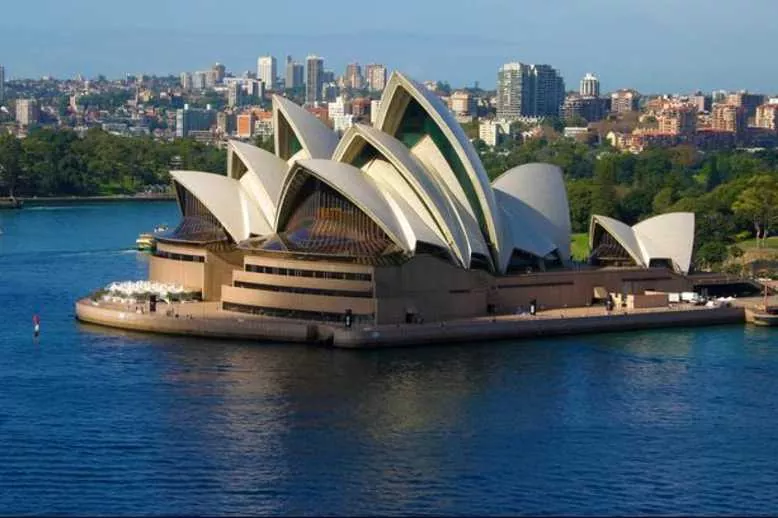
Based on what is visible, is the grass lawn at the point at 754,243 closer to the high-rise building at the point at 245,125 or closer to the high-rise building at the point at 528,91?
the high-rise building at the point at 245,125

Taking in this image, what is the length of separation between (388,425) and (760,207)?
34453mm

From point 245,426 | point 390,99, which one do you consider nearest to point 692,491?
point 245,426

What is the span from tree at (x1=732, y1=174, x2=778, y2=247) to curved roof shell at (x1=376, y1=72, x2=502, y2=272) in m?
21.5

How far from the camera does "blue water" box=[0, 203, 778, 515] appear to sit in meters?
21.9

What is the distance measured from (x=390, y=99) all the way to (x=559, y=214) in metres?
6.00

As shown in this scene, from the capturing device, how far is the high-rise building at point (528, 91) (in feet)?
557

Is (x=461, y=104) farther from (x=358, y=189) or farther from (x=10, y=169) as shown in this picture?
(x=358, y=189)

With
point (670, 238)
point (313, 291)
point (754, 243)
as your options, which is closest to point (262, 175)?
point (313, 291)

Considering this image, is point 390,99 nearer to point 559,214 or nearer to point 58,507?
point 559,214

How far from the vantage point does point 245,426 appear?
85.0 feet

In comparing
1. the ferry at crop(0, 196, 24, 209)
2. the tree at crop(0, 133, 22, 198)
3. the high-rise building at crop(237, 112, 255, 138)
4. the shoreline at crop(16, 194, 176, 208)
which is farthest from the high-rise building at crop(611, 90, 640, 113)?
the ferry at crop(0, 196, 24, 209)

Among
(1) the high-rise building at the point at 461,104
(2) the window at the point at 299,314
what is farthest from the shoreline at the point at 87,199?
(1) the high-rise building at the point at 461,104

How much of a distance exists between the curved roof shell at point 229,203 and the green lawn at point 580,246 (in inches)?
516

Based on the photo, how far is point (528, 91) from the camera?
561 ft
